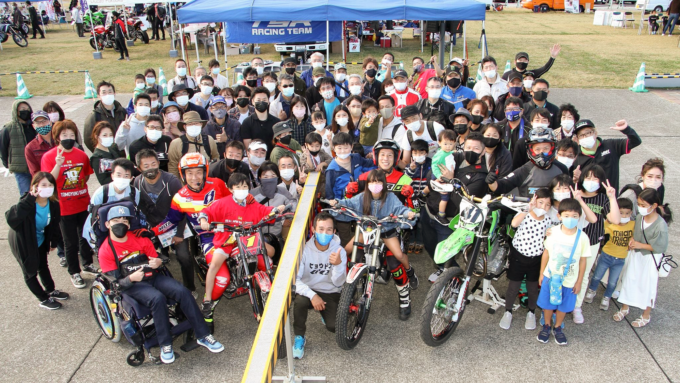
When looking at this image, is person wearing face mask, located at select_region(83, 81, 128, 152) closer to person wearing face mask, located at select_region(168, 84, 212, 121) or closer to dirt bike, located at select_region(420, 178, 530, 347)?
person wearing face mask, located at select_region(168, 84, 212, 121)

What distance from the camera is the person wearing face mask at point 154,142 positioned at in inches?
230

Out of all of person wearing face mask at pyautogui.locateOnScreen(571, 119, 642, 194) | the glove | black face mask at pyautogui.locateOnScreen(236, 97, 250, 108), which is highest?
black face mask at pyautogui.locateOnScreen(236, 97, 250, 108)

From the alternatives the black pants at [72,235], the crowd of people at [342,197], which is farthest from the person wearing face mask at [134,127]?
the black pants at [72,235]

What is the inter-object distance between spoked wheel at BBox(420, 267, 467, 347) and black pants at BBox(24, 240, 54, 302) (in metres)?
3.84

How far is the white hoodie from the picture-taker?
4.41m

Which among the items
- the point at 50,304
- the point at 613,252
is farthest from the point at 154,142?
the point at 613,252

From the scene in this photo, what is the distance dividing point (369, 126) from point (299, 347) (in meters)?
3.23

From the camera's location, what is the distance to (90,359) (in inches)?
171

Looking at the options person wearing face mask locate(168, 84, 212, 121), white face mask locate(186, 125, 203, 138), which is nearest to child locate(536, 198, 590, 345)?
white face mask locate(186, 125, 203, 138)

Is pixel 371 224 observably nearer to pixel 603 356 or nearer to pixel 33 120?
pixel 603 356

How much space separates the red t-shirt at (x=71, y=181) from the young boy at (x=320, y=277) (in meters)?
2.74

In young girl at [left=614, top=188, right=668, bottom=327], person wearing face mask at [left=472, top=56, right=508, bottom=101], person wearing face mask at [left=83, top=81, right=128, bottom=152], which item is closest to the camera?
young girl at [left=614, top=188, right=668, bottom=327]

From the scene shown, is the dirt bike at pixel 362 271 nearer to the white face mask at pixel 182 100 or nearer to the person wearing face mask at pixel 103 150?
the person wearing face mask at pixel 103 150

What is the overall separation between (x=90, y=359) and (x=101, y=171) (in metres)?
1.98
